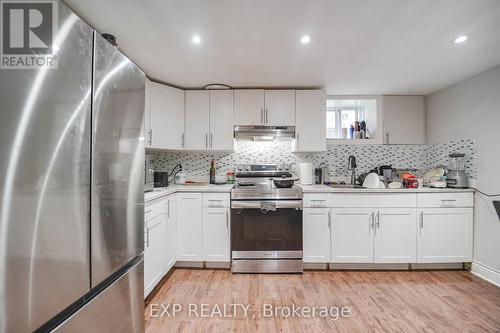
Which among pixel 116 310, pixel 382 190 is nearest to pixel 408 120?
pixel 382 190

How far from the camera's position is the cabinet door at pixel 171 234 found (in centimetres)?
230

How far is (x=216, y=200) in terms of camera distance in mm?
2549

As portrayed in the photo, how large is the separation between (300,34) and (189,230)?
7.29ft

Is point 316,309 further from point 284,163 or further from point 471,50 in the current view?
point 471,50

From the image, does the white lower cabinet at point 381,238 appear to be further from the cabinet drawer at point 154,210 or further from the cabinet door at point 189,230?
the cabinet drawer at point 154,210

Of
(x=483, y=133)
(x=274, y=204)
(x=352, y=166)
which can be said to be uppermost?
(x=483, y=133)

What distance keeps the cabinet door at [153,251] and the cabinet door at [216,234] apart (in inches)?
19.3

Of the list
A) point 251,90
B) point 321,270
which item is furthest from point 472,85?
point 321,270

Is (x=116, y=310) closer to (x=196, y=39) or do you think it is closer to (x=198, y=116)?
(x=196, y=39)

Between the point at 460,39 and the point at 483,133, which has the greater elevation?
the point at 460,39

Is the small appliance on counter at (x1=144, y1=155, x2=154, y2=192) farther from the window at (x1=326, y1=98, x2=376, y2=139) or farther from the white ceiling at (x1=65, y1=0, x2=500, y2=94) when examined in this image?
the window at (x1=326, y1=98, x2=376, y2=139)

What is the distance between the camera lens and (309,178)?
2.90 metres

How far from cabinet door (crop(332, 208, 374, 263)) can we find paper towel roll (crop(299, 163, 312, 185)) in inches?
20.6

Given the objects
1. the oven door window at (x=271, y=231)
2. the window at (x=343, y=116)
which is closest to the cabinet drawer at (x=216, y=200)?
the oven door window at (x=271, y=231)
